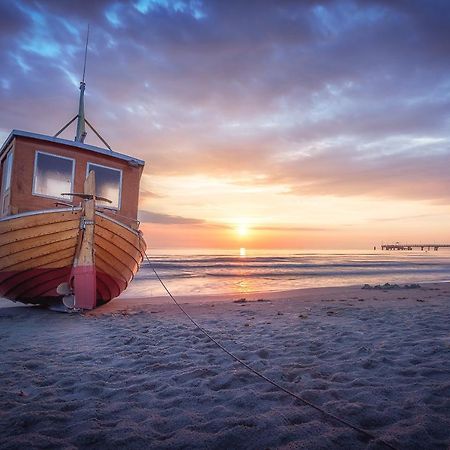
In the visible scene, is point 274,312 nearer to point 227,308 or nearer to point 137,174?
point 227,308

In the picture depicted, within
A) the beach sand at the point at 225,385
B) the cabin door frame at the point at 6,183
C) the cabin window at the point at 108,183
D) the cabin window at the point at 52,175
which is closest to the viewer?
the beach sand at the point at 225,385

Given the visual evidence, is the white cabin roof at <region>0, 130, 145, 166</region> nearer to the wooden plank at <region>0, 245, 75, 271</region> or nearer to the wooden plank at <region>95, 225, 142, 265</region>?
the wooden plank at <region>95, 225, 142, 265</region>

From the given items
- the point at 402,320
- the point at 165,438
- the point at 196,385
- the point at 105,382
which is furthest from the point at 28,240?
the point at 402,320

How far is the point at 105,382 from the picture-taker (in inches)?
140

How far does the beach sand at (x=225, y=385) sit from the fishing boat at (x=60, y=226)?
1.52 m

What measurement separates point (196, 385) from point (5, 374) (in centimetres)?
227

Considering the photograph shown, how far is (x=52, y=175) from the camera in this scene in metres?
8.28

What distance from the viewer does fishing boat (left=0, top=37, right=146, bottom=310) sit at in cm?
729

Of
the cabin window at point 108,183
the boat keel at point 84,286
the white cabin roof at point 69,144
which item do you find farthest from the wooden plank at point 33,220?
the white cabin roof at point 69,144

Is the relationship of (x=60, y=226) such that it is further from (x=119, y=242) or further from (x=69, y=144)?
(x=69, y=144)

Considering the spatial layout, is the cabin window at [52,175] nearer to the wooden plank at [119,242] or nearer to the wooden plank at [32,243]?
the wooden plank at [32,243]

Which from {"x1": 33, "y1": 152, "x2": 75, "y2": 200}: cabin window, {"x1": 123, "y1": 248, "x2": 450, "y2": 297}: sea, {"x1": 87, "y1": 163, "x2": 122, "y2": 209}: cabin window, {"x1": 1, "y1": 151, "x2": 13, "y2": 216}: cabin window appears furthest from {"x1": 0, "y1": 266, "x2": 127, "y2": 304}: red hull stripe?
{"x1": 123, "y1": 248, "x2": 450, "y2": 297}: sea

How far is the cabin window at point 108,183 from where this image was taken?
8914 mm

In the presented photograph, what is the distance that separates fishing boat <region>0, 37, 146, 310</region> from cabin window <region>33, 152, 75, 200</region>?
2cm
